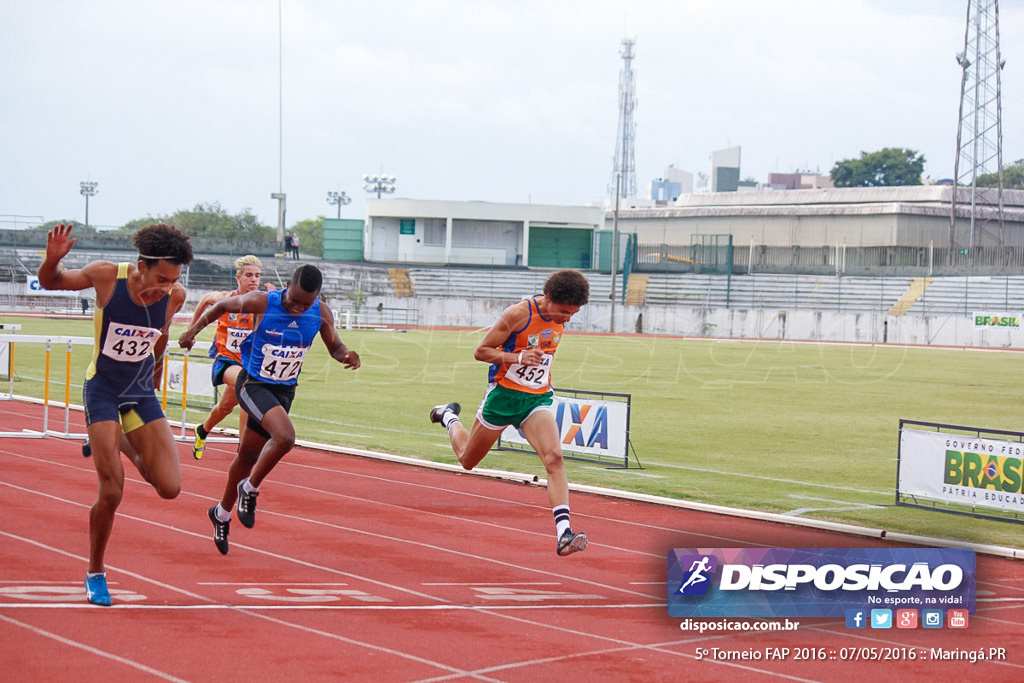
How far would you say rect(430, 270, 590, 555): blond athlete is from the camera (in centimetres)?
776

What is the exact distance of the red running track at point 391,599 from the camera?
A: 18.1 ft

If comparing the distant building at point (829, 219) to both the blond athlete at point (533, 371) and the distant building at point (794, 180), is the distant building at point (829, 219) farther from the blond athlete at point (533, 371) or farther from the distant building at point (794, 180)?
the blond athlete at point (533, 371)

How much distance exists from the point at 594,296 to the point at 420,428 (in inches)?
2038

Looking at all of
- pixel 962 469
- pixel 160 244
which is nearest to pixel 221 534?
pixel 160 244

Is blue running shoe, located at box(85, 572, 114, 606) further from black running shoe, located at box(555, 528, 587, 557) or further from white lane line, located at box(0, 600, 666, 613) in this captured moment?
black running shoe, located at box(555, 528, 587, 557)

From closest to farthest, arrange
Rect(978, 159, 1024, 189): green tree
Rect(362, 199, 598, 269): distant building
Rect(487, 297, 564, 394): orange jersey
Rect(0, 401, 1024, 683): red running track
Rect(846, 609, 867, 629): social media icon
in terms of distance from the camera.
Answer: Rect(0, 401, 1024, 683): red running track < Rect(846, 609, 867, 629): social media icon < Rect(487, 297, 564, 394): orange jersey < Rect(362, 199, 598, 269): distant building < Rect(978, 159, 1024, 189): green tree

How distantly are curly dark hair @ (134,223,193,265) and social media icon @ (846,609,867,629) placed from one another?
14.4 ft

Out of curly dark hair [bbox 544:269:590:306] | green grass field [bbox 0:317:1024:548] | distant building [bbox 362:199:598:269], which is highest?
distant building [bbox 362:199:598:269]

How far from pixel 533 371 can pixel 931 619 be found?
10.3 feet

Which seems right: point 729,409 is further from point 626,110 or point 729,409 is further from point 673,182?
point 673,182

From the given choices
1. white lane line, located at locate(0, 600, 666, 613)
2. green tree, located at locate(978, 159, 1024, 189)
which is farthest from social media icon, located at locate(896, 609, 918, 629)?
green tree, located at locate(978, 159, 1024, 189)

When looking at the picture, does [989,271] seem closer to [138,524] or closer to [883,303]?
[883,303]

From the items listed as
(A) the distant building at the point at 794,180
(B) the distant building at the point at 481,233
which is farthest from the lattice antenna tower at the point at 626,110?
(A) the distant building at the point at 794,180

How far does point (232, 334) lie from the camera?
474 inches
